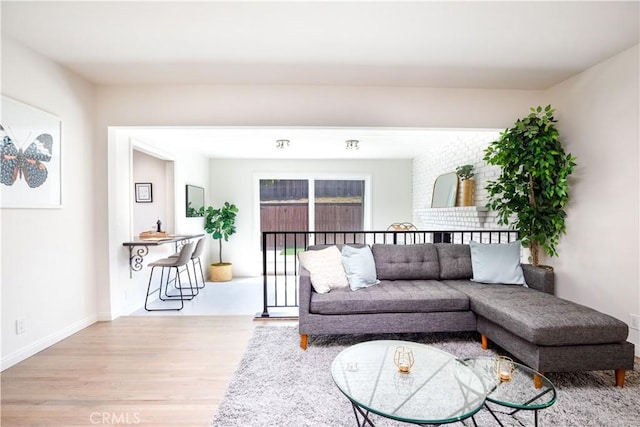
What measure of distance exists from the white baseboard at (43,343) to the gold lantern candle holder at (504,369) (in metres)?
3.39

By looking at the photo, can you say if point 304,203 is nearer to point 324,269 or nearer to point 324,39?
point 324,269

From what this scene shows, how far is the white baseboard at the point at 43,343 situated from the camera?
7.31 feet

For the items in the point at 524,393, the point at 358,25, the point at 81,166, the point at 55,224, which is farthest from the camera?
the point at 81,166

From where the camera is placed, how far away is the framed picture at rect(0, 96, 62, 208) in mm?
2195

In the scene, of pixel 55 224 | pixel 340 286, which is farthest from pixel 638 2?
pixel 55 224

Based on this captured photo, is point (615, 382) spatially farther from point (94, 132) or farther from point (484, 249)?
point (94, 132)

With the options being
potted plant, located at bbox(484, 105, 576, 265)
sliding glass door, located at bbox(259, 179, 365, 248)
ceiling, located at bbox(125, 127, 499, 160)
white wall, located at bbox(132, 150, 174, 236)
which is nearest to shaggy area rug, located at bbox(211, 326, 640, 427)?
potted plant, located at bbox(484, 105, 576, 265)

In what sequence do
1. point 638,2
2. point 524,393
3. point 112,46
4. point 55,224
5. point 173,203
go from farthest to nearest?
point 173,203 < point 55,224 < point 112,46 < point 638,2 < point 524,393

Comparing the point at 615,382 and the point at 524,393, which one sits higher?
the point at 524,393

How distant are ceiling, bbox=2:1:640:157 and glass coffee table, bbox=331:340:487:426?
7.29ft

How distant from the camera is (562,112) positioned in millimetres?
3086

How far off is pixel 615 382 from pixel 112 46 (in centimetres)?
446

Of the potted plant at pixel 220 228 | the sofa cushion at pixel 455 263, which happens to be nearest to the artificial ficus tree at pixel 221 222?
the potted plant at pixel 220 228

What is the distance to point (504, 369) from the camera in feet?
5.29
